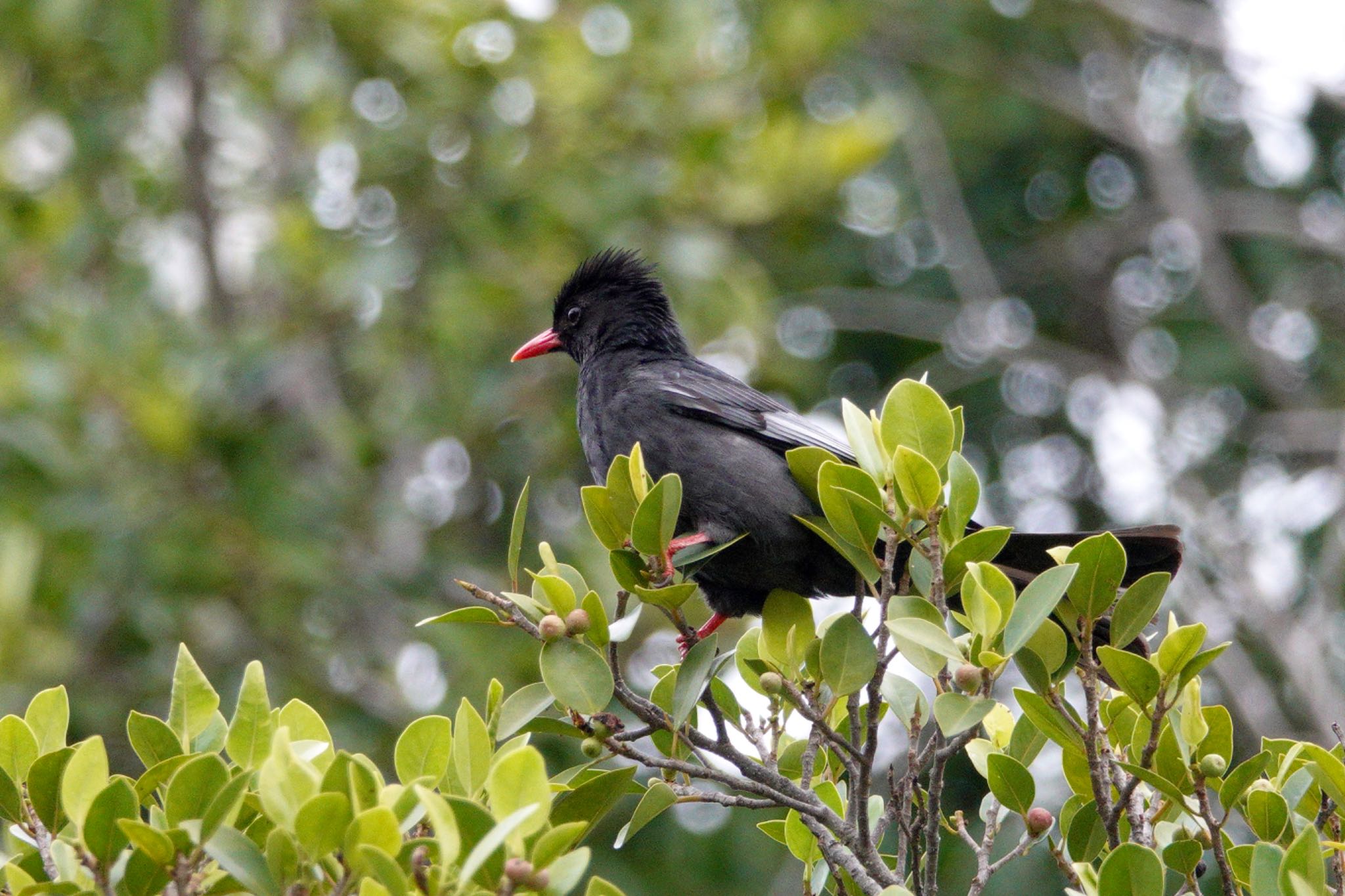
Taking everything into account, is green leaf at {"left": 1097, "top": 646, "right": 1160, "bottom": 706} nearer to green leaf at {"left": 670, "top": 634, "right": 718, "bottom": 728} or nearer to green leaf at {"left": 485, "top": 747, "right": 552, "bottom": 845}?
green leaf at {"left": 670, "top": 634, "right": 718, "bottom": 728}

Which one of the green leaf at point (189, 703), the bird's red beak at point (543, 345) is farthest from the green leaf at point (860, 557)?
the bird's red beak at point (543, 345)

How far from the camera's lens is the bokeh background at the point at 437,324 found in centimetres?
636

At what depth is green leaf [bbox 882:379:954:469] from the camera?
2.53 meters

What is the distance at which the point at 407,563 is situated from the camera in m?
7.09

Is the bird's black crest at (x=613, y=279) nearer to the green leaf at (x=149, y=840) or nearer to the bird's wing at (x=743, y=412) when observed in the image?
the bird's wing at (x=743, y=412)

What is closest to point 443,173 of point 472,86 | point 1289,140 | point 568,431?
point 472,86

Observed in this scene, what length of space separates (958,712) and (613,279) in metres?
2.88

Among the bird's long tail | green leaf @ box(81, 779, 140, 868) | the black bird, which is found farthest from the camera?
the black bird

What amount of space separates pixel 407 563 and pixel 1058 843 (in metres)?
4.86

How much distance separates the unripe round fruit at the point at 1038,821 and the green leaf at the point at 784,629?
0.50 meters

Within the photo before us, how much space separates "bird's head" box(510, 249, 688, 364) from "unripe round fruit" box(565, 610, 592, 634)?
6.80ft

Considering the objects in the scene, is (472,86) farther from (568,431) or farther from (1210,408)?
(1210,408)

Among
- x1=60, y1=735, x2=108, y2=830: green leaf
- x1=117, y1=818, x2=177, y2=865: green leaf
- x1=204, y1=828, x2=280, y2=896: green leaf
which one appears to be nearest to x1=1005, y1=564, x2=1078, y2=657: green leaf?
x1=204, y1=828, x2=280, y2=896: green leaf

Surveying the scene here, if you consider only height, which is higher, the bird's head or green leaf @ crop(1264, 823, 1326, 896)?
the bird's head
